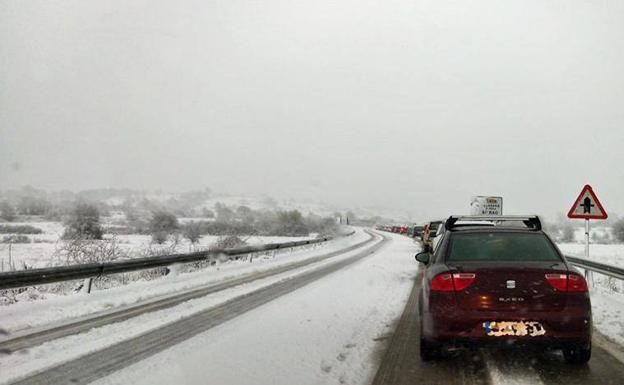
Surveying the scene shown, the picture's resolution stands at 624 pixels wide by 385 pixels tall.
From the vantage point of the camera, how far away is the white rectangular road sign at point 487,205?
28672 millimetres

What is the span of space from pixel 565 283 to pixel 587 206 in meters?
8.69

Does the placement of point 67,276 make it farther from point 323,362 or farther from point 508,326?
point 508,326

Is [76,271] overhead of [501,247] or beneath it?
beneath

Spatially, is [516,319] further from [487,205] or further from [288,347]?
[487,205]

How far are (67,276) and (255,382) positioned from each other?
278 inches

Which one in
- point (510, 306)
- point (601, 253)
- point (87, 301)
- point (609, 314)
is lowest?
point (601, 253)

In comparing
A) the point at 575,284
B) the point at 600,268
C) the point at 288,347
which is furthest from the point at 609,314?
the point at 288,347

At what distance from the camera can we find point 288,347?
6.20 meters

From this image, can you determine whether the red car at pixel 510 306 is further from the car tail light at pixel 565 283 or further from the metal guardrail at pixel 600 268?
the metal guardrail at pixel 600 268

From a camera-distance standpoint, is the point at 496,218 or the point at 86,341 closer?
the point at 496,218

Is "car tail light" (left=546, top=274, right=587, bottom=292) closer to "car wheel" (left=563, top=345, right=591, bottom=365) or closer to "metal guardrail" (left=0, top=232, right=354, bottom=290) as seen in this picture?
"car wheel" (left=563, top=345, right=591, bottom=365)

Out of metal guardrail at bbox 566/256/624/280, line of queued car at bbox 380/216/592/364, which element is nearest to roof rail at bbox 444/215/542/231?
line of queued car at bbox 380/216/592/364

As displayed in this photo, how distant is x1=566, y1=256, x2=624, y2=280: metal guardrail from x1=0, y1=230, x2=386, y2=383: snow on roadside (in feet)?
25.9

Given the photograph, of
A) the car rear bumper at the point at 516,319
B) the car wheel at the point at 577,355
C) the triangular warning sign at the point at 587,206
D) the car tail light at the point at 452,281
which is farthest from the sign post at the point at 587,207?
the car tail light at the point at 452,281
